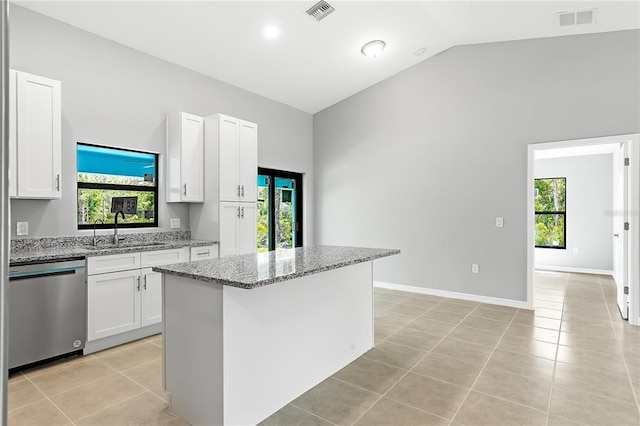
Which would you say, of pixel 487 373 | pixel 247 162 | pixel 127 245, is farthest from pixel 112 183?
pixel 487 373

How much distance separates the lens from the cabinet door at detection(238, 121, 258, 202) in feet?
14.4

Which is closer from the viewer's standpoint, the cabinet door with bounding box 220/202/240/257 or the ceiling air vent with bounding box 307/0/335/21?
the ceiling air vent with bounding box 307/0/335/21

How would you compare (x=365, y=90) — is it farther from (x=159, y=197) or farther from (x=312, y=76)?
(x=159, y=197)

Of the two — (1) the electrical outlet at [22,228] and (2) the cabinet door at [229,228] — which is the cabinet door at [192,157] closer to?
(2) the cabinet door at [229,228]

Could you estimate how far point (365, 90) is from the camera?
225 inches

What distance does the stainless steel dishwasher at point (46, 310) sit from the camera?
2.56 m

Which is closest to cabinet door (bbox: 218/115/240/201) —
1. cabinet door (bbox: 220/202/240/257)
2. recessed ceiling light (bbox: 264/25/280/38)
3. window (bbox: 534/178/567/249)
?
cabinet door (bbox: 220/202/240/257)

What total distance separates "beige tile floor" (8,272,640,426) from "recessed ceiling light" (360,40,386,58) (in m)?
3.33

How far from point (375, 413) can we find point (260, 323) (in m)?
0.90

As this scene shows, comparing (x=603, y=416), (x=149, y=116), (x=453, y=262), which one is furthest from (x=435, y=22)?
(x=603, y=416)

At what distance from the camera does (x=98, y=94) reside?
11.6 feet

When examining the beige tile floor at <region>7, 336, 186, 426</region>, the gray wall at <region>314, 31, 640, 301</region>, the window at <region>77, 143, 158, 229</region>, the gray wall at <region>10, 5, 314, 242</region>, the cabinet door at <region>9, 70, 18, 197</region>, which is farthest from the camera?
the gray wall at <region>314, 31, 640, 301</region>

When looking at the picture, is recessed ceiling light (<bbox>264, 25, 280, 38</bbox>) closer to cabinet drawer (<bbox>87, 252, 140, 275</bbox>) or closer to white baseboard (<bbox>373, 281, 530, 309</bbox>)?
cabinet drawer (<bbox>87, 252, 140, 275</bbox>)

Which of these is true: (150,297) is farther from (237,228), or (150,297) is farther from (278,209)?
(278,209)
